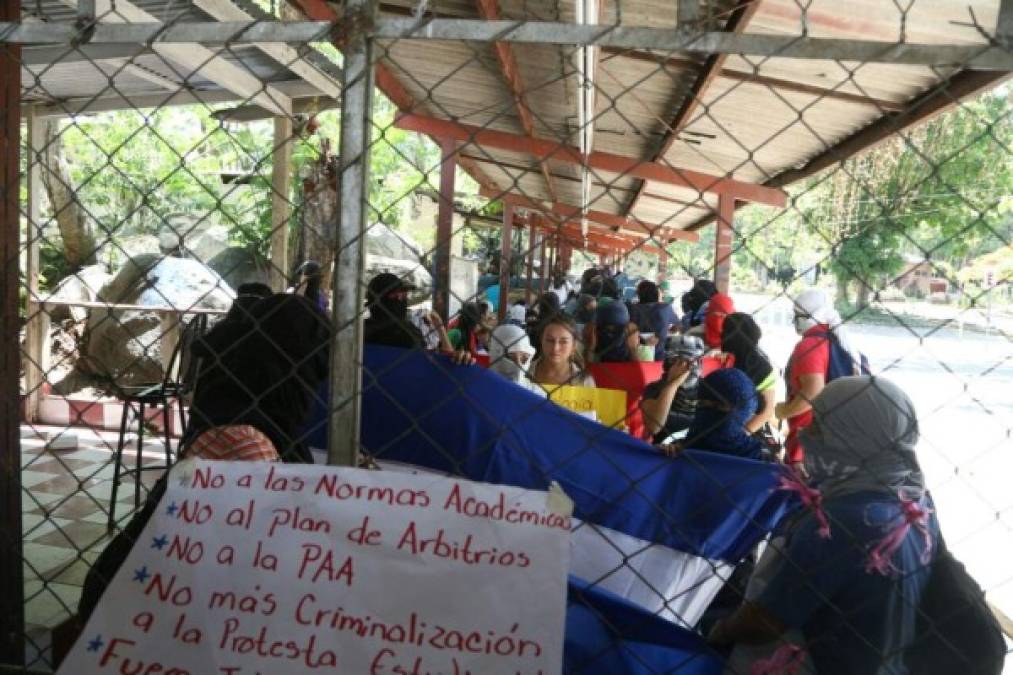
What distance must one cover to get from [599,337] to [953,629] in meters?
4.26

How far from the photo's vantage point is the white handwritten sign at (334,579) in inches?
63.6

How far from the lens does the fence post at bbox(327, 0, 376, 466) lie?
1.69m

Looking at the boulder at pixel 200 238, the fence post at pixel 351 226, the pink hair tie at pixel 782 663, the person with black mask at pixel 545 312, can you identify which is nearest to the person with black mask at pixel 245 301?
the person with black mask at pixel 545 312

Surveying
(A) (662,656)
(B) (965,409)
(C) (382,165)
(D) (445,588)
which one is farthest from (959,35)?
(C) (382,165)

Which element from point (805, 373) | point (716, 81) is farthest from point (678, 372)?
point (716, 81)

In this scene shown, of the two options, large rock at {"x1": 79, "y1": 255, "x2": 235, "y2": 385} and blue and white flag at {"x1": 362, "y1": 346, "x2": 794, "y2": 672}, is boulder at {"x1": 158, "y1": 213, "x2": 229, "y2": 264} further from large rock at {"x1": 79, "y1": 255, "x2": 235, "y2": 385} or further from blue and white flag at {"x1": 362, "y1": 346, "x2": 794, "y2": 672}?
blue and white flag at {"x1": 362, "y1": 346, "x2": 794, "y2": 672}

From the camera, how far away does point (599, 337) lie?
6129 mm

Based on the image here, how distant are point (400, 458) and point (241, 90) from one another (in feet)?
13.5

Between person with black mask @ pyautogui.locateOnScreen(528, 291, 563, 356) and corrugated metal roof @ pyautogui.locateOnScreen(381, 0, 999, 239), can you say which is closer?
person with black mask @ pyautogui.locateOnScreen(528, 291, 563, 356)

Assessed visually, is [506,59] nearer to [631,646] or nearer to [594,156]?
[594,156]

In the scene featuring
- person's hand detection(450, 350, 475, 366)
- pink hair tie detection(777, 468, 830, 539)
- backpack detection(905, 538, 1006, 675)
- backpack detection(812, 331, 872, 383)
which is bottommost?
backpack detection(905, 538, 1006, 675)

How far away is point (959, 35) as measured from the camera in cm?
382

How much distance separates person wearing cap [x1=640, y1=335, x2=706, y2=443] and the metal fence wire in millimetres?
24

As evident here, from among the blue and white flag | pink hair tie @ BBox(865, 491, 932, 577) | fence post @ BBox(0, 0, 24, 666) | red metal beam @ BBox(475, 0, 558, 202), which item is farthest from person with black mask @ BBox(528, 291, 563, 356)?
fence post @ BBox(0, 0, 24, 666)
